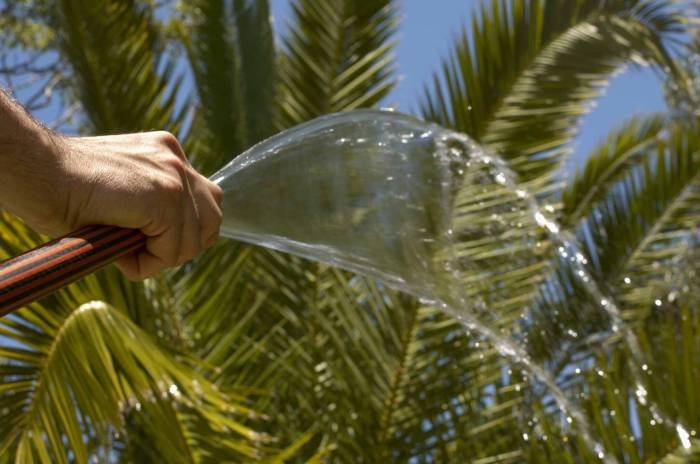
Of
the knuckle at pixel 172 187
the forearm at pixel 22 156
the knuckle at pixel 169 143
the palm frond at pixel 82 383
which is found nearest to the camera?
the forearm at pixel 22 156

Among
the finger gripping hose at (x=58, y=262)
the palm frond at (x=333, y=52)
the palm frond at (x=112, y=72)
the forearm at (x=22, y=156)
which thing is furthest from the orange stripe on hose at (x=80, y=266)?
the palm frond at (x=333, y=52)

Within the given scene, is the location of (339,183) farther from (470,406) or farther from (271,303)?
(271,303)

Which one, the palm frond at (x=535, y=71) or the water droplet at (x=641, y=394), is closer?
the water droplet at (x=641, y=394)

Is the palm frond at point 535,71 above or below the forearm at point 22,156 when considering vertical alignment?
below

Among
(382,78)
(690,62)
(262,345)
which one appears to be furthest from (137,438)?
(690,62)

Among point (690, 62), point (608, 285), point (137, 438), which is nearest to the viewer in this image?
point (137, 438)

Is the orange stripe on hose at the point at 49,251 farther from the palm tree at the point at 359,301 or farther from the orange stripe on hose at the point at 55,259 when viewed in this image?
the palm tree at the point at 359,301

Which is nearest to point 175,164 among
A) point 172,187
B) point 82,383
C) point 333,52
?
point 172,187

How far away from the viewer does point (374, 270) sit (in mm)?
2699

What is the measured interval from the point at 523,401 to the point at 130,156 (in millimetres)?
3675

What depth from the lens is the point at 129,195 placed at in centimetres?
152

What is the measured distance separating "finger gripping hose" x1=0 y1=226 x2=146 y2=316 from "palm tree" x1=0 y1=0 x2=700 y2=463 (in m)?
2.46

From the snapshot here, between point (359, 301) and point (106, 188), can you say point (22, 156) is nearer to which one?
point (106, 188)

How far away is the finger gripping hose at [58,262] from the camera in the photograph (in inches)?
49.4
